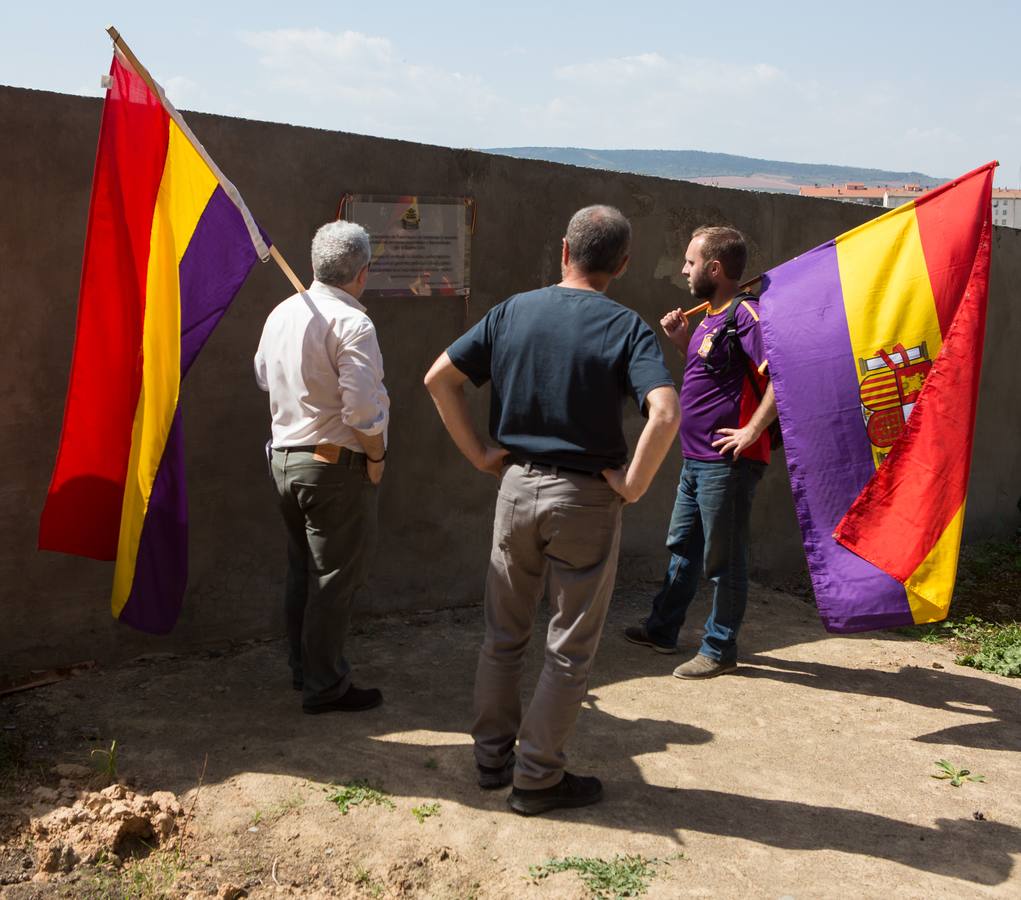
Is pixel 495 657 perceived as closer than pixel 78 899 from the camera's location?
No

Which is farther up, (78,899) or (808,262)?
(808,262)

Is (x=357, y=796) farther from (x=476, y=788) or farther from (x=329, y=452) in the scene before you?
(x=329, y=452)

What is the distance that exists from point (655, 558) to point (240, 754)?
3.27 metres

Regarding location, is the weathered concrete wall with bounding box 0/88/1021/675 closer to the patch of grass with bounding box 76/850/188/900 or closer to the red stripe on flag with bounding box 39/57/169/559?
the red stripe on flag with bounding box 39/57/169/559

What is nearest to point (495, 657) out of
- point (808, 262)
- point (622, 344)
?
point (622, 344)

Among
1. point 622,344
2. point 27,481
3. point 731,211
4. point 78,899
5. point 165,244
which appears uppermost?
point 731,211

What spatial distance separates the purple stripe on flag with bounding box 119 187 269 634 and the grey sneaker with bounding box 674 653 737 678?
2307 millimetres

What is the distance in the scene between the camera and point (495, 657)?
3502 millimetres

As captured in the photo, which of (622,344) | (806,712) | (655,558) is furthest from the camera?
(655,558)

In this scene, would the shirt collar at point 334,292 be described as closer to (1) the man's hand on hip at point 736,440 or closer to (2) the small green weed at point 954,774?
(1) the man's hand on hip at point 736,440

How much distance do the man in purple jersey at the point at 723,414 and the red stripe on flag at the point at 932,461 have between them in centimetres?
53

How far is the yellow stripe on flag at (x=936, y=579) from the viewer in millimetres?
4242

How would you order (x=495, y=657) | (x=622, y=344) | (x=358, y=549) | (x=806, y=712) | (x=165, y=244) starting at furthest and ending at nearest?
(x=806, y=712) < (x=358, y=549) < (x=165, y=244) < (x=495, y=657) < (x=622, y=344)

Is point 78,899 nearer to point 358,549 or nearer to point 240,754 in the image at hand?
point 240,754
